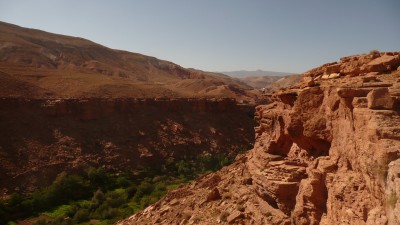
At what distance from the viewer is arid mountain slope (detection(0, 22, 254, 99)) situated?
5044 cm

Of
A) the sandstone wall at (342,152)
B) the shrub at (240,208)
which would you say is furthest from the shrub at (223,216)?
the sandstone wall at (342,152)

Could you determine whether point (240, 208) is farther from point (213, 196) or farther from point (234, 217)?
point (213, 196)

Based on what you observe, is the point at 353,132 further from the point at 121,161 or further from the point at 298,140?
the point at 121,161

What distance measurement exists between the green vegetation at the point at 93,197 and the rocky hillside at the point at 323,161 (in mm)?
11419

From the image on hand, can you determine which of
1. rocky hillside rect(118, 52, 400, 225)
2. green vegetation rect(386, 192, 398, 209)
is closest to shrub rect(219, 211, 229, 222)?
rocky hillside rect(118, 52, 400, 225)

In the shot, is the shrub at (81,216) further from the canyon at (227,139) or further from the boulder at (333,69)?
the boulder at (333,69)

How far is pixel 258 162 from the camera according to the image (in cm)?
1452

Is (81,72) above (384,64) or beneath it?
beneath

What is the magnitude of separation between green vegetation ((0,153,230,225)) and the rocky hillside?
450 inches

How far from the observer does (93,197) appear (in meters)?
29.9

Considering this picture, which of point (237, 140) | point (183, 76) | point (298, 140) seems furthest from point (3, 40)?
point (298, 140)

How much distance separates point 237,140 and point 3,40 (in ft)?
197

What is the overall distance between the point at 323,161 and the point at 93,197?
24224 millimetres

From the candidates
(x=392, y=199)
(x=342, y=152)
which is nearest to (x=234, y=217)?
(x=342, y=152)
